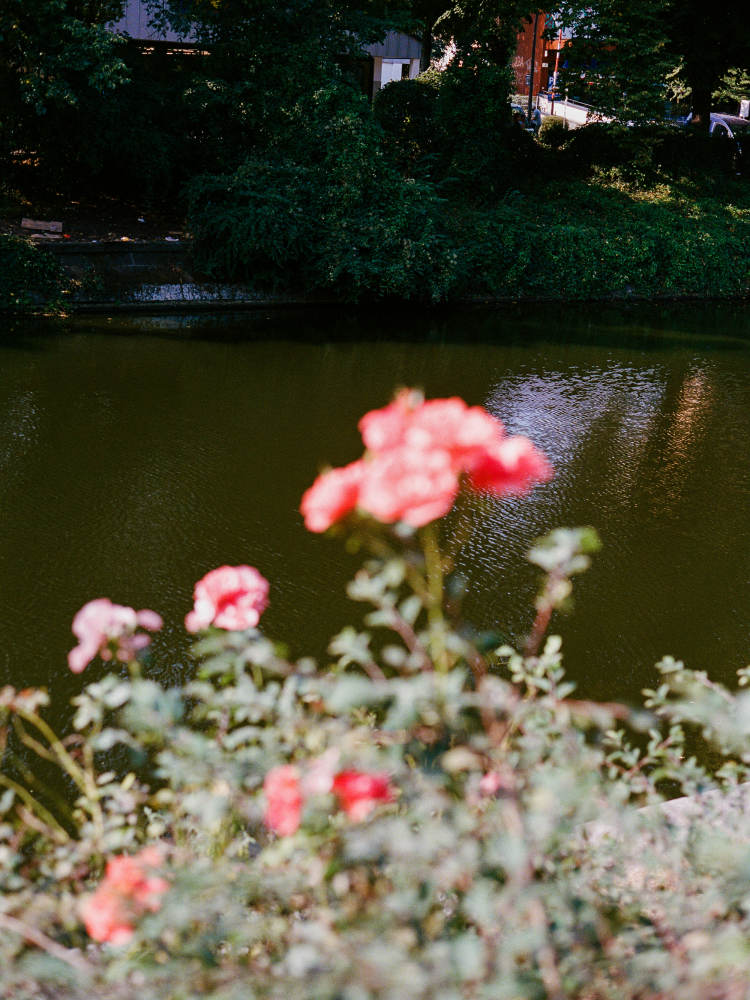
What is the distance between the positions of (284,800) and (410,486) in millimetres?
588

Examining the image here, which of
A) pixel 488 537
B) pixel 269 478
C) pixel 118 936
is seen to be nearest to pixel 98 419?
pixel 269 478

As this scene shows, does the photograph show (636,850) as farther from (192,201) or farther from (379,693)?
(192,201)

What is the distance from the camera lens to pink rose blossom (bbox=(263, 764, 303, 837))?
158 centimetres

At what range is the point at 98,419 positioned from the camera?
304 inches

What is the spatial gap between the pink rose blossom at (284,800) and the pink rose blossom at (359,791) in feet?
0.24

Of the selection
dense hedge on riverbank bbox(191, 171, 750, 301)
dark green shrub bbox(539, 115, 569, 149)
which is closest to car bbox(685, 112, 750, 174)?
dense hedge on riverbank bbox(191, 171, 750, 301)

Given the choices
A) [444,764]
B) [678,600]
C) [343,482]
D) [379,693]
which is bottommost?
[678,600]

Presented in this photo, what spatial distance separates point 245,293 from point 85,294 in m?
2.20

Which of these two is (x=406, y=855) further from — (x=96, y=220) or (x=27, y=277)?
(x=96, y=220)

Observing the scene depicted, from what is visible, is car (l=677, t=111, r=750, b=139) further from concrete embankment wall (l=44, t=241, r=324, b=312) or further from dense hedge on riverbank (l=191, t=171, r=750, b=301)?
concrete embankment wall (l=44, t=241, r=324, b=312)

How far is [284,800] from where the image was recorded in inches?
62.8

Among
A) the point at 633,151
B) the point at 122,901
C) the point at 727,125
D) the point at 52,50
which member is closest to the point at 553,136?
the point at 633,151

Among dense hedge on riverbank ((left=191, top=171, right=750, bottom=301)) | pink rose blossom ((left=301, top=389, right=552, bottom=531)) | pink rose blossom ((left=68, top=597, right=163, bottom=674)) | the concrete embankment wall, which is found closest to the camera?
pink rose blossom ((left=301, top=389, right=552, bottom=531))

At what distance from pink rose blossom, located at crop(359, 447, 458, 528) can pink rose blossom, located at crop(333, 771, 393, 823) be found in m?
0.44
